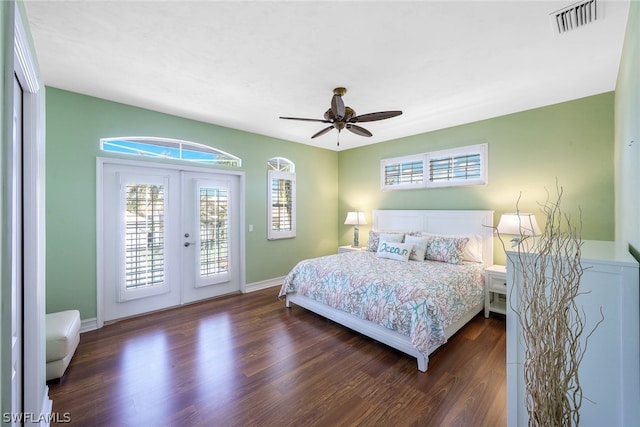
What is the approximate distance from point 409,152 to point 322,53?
9.75ft

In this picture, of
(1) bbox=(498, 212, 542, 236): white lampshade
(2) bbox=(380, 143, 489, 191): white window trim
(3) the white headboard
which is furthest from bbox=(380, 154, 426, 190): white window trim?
(1) bbox=(498, 212, 542, 236): white lampshade

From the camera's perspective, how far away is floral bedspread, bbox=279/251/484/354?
2.41 meters

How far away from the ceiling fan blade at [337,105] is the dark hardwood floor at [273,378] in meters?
2.38

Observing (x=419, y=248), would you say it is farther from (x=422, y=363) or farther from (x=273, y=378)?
(x=273, y=378)

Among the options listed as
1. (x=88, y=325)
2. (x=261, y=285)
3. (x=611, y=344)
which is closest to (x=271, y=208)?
(x=261, y=285)

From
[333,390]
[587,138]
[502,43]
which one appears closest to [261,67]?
[502,43]

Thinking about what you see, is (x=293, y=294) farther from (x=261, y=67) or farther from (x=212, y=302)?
(x=261, y=67)

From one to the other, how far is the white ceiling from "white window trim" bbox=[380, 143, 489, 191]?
71 cm

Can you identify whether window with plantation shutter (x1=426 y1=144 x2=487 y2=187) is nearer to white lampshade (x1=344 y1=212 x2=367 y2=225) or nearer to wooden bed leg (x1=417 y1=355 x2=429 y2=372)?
white lampshade (x1=344 y1=212 x2=367 y2=225)

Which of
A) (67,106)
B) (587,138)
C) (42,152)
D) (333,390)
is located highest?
(67,106)

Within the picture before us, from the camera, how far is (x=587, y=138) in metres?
3.17

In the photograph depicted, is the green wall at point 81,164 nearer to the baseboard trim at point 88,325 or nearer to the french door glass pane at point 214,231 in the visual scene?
the baseboard trim at point 88,325

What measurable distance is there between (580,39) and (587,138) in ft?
5.29

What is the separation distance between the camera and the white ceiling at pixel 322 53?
1.82m
